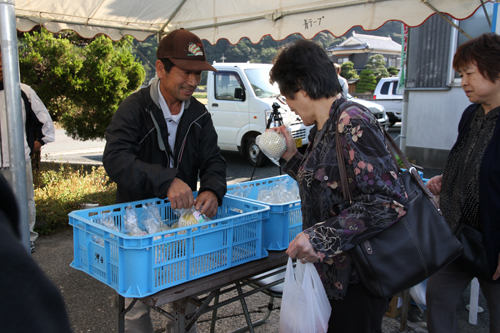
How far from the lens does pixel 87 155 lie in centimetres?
1102

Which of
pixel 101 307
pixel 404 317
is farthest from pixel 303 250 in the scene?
pixel 101 307

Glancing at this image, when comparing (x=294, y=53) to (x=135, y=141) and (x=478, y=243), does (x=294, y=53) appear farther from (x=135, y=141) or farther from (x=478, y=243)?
(x=478, y=243)

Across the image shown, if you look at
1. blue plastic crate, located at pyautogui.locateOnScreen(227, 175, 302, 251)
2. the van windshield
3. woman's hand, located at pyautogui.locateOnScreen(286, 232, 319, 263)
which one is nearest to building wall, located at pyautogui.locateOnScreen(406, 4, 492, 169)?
the van windshield

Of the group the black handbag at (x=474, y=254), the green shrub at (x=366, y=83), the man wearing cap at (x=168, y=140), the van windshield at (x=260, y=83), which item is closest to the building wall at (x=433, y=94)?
the van windshield at (x=260, y=83)

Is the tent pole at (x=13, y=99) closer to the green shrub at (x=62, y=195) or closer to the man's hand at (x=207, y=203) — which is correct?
the man's hand at (x=207, y=203)

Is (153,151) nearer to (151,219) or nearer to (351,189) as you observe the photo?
(151,219)

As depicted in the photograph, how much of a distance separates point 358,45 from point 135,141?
4120cm

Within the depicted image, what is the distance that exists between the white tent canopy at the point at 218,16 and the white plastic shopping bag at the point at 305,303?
2.68m

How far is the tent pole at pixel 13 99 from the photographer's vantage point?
2.25 m

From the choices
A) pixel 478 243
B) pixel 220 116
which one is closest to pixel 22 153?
pixel 478 243

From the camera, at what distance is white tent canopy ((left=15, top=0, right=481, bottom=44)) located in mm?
3680

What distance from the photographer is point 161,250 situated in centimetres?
168

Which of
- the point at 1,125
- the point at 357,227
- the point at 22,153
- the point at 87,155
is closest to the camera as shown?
the point at 357,227

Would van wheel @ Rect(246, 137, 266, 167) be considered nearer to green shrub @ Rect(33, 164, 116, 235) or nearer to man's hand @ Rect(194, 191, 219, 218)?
green shrub @ Rect(33, 164, 116, 235)
